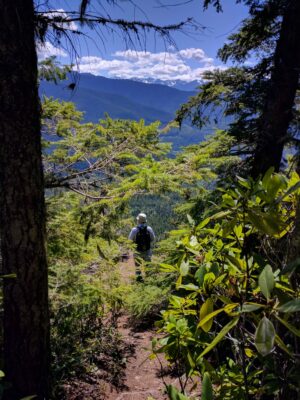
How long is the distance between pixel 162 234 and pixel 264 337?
3582 millimetres

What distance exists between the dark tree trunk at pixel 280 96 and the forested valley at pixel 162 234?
0.07 ft

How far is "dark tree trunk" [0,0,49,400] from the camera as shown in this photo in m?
2.84

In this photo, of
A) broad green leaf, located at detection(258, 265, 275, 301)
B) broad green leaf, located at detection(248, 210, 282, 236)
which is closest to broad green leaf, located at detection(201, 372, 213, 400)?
broad green leaf, located at detection(258, 265, 275, 301)

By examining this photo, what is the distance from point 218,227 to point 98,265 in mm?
5140

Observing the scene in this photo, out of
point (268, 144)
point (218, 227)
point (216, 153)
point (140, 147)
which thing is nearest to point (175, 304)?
point (218, 227)

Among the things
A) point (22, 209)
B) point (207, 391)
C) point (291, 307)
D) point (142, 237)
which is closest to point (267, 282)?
point (291, 307)

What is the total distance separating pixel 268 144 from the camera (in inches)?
211

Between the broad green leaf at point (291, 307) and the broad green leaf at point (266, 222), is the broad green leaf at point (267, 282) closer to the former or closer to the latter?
the broad green leaf at point (291, 307)

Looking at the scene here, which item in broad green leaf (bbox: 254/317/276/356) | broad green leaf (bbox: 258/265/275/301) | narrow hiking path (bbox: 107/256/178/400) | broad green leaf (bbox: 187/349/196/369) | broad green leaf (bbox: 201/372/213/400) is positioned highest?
broad green leaf (bbox: 258/265/275/301)

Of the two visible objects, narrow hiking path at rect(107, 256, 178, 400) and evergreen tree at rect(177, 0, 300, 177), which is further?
evergreen tree at rect(177, 0, 300, 177)

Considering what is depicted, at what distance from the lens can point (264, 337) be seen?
A: 821 millimetres

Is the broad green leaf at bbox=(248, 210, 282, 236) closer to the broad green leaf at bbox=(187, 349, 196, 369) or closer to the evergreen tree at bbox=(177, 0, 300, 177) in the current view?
the broad green leaf at bbox=(187, 349, 196, 369)

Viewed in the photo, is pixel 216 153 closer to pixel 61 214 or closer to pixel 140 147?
pixel 140 147

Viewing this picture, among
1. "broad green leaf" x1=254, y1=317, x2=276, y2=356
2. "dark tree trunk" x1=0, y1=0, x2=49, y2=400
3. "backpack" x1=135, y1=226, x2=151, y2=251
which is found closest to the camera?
"broad green leaf" x1=254, y1=317, x2=276, y2=356
